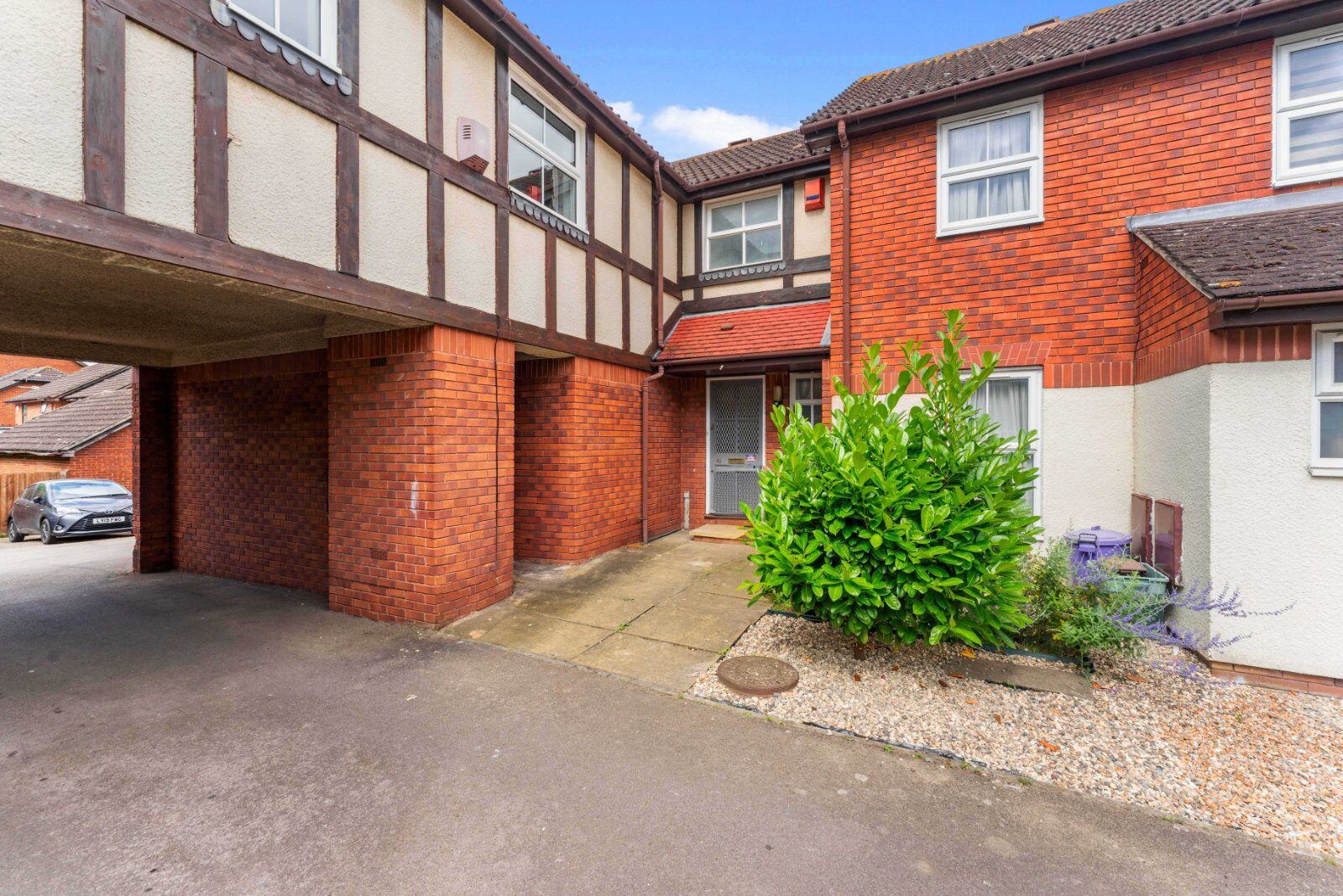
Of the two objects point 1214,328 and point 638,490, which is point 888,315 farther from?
point 638,490

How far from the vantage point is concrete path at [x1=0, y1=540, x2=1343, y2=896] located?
7.57ft

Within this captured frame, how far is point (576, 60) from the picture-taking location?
6570mm

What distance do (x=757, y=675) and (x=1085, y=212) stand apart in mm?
5808

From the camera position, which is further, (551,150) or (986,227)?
(551,150)

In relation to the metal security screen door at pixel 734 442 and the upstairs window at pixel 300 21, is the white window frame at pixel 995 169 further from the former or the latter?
the upstairs window at pixel 300 21

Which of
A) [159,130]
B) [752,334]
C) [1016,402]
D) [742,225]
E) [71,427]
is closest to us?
[159,130]

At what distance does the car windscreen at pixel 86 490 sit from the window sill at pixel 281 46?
13.6 meters

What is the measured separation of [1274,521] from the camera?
3.89 m

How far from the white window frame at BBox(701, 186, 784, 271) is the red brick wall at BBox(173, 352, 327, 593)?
6.20 m

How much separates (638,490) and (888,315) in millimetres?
4318

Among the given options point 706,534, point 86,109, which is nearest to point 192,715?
point 86,109

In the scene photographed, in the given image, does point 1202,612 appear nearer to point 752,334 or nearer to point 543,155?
point 752,334

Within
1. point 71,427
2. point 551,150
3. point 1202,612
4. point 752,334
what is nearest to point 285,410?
point 551,150

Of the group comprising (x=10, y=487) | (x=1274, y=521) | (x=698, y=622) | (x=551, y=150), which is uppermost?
(x=551, y=150)
